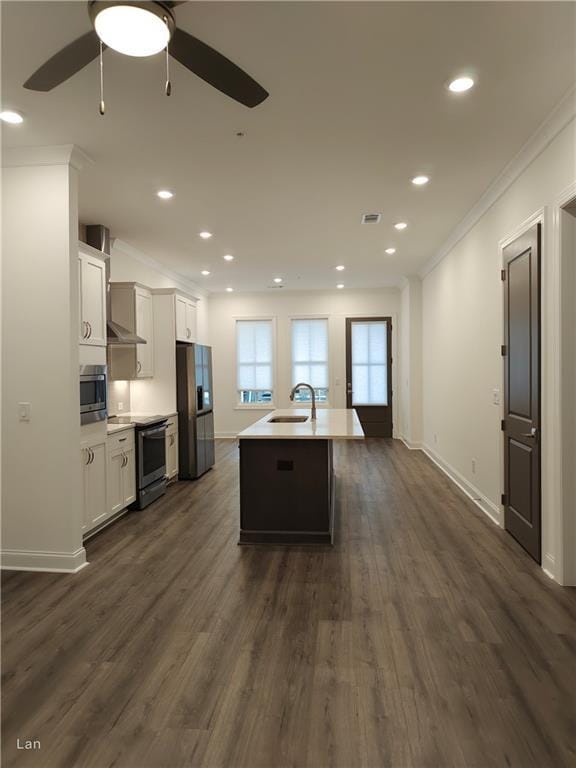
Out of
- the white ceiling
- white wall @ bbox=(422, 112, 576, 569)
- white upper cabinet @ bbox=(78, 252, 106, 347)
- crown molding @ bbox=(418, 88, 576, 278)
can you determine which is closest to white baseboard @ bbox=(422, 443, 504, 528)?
white wall @ bbox=(422, 112, 576, 569)

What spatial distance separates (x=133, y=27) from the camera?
167cm

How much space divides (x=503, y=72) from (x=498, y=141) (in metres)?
0.84

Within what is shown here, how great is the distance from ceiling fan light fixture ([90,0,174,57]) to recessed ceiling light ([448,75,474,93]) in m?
1.61

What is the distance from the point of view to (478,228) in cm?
464

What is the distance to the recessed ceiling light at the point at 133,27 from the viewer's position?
1.62 metres

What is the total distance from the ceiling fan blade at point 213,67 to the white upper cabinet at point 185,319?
13.7 ft

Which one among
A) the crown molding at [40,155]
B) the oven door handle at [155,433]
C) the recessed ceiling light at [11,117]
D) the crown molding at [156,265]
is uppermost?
the crown molding at [156,265]

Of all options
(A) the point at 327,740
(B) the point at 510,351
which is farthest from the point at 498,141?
(A) the point at 327,740

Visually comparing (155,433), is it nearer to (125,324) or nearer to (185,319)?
(125,324)

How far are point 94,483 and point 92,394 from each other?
76 centimetres

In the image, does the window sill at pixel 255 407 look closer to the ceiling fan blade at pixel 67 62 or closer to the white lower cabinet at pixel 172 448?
the white lower cabinet at pixel 172 448

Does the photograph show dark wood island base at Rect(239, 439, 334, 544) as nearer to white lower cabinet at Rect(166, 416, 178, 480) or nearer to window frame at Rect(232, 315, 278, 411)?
white lower cabinet at Rect(166, 416, 178, 480)

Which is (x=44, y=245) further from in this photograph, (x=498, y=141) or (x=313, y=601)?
(x=498, y=141)

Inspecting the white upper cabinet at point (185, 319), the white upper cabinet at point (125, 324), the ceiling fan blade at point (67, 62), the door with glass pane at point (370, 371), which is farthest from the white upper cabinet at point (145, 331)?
the door with glass pane at point (370, 371)
